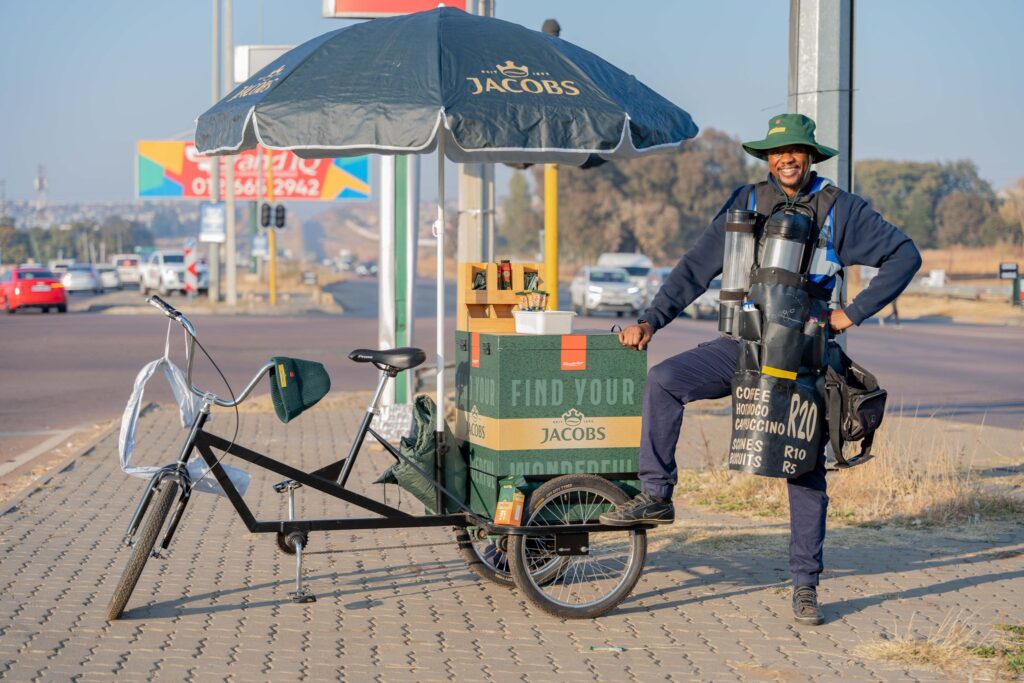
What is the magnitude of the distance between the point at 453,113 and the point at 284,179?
66.0 metres

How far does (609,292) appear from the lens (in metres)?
41.0

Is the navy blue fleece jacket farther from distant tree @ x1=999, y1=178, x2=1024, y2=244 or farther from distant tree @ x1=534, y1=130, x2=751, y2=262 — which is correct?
distant tree @ x1=534, y1=130, x2=751, y2=262

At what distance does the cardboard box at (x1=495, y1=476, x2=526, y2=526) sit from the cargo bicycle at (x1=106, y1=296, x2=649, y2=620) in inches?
1.2

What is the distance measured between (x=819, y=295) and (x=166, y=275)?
2027 inches

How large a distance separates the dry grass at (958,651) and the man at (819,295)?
1.49ft

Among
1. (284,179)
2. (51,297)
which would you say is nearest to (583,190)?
(284,179)

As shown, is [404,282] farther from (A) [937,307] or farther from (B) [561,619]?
(A) [937,307]

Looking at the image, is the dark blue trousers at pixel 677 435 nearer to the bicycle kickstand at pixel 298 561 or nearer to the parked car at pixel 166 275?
the bicycle kickstand at pixel 298 561

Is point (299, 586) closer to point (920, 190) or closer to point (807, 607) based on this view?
point (807, 607)

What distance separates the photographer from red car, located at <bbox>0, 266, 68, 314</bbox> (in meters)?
39.7

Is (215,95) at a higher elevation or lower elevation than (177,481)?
higher

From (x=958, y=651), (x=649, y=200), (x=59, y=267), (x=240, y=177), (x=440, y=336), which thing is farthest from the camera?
(x=649, y=200)

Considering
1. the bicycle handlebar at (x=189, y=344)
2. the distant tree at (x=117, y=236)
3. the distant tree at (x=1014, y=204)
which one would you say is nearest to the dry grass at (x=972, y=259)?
the distant tree at (x=1014, y=204)

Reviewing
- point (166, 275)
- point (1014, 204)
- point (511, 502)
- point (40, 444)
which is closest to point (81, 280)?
point (166, 275)
